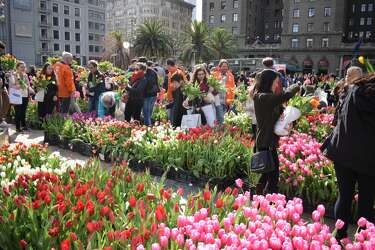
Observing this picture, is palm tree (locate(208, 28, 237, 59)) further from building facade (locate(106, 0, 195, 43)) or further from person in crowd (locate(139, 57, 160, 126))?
building facade (locate(106, 0, 195, 43))

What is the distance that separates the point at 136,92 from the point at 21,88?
115 inches

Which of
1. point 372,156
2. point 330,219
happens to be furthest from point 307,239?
point 330,219

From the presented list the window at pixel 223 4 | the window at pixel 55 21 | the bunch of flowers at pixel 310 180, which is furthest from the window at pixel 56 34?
the bunch of flowers at pixel 310 180

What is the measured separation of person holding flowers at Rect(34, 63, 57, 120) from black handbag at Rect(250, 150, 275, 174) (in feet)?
22.1

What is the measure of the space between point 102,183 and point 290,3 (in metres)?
63.4

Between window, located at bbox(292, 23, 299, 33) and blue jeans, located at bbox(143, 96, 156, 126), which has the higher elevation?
window, located at bbox(292, 23, 299, 33)

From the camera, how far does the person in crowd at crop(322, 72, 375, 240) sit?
11.1 feet

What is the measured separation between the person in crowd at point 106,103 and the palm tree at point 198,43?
49753 millimetres

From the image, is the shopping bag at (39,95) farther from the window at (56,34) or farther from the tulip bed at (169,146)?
the window at (56,34)

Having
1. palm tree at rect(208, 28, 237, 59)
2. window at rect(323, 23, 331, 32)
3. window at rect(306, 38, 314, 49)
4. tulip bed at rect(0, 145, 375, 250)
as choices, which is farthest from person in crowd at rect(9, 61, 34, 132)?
window at rect(306, 38, 314, 49)

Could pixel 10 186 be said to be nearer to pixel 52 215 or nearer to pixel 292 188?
pixel 52 215

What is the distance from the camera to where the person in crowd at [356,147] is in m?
3.39

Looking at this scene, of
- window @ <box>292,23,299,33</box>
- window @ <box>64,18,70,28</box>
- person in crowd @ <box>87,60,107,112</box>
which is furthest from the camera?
window @ <box>64,18,70,28</box>

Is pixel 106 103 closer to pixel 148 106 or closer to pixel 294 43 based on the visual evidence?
pixel 148 106
